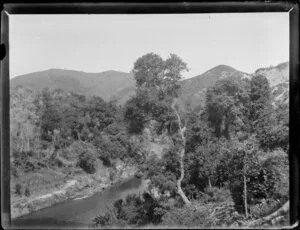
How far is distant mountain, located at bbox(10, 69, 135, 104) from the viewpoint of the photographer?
174cm

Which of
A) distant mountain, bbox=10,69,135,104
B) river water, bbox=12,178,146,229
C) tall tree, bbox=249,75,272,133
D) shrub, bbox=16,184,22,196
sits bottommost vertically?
river water, bbox=12,178,146,229

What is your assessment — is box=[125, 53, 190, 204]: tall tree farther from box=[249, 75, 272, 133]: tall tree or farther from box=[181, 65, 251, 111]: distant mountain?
box=[249, 75, 272, 133]: tall tree

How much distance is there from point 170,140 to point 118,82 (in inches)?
27.5

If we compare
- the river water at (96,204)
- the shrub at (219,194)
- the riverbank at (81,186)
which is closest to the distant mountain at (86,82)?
the riverbank at (81,186)

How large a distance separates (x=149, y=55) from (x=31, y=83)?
0.74 m

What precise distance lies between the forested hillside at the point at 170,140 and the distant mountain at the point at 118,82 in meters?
0.02

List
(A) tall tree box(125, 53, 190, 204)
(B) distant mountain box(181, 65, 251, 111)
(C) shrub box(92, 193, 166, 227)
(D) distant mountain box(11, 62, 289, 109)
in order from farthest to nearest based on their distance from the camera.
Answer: (C) shrub box(92, 193, 166, 227)
(A) tall tree box(125, 53, 190, 204)
(B) distant mountain box(181, 65, 251, 111)
(D) distant mountain box(11, 62, 289, 109)

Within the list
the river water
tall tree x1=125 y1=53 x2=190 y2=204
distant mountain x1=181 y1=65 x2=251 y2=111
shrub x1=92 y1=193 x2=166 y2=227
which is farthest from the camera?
the river water

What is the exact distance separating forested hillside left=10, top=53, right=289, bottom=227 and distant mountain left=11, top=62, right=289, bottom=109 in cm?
2

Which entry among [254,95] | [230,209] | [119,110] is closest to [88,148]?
[119,110]

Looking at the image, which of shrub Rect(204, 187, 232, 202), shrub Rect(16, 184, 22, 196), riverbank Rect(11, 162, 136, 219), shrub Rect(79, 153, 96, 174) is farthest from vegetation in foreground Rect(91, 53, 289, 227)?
shrub Rect(16, 184, 22, 196)

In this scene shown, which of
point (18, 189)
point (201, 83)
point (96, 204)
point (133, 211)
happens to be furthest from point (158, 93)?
point (96, 204)

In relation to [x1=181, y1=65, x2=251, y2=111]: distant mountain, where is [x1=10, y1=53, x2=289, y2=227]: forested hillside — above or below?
below

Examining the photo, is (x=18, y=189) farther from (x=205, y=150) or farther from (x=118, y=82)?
(x=205, y=150)
